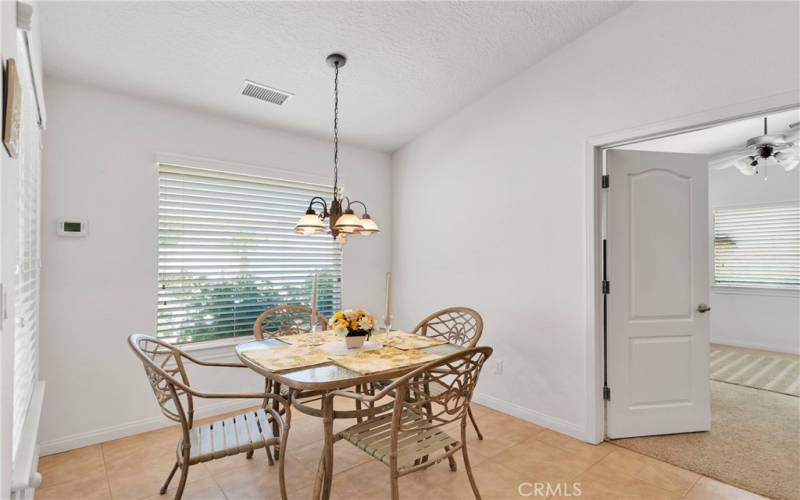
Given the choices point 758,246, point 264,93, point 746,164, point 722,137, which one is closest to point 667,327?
point 746,164

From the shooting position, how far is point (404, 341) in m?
2.70

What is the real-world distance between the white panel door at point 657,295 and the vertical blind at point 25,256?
3425 mm

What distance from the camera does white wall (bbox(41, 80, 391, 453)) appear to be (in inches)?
107

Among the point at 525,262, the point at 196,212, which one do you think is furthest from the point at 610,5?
the point at 196,212

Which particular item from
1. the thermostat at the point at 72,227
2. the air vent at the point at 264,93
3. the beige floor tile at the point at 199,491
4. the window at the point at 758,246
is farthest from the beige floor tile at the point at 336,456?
the window at the point at 758,246

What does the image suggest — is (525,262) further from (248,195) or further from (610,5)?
(248,195)

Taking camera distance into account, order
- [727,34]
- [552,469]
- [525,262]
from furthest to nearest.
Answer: [525,262]
[552,469]
[727,34]

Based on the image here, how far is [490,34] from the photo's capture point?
286 cm

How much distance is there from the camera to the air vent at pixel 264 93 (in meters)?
3.07

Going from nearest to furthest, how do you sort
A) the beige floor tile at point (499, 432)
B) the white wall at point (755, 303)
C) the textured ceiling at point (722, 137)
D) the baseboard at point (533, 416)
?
the beige floor tile at point (499, 432)
the baseboard at point (533, 416)
the textured ceiling at point (722, 137)
the white wall at point (755, 303)

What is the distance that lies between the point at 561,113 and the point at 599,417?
2346 mm

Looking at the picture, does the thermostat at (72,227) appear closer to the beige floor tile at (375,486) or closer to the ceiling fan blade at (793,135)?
the beige floor tile at (375,486)

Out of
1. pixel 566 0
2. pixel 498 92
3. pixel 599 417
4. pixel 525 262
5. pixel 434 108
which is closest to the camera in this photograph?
pixel 566 0

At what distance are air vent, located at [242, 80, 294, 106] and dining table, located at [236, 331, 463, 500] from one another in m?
1.97
